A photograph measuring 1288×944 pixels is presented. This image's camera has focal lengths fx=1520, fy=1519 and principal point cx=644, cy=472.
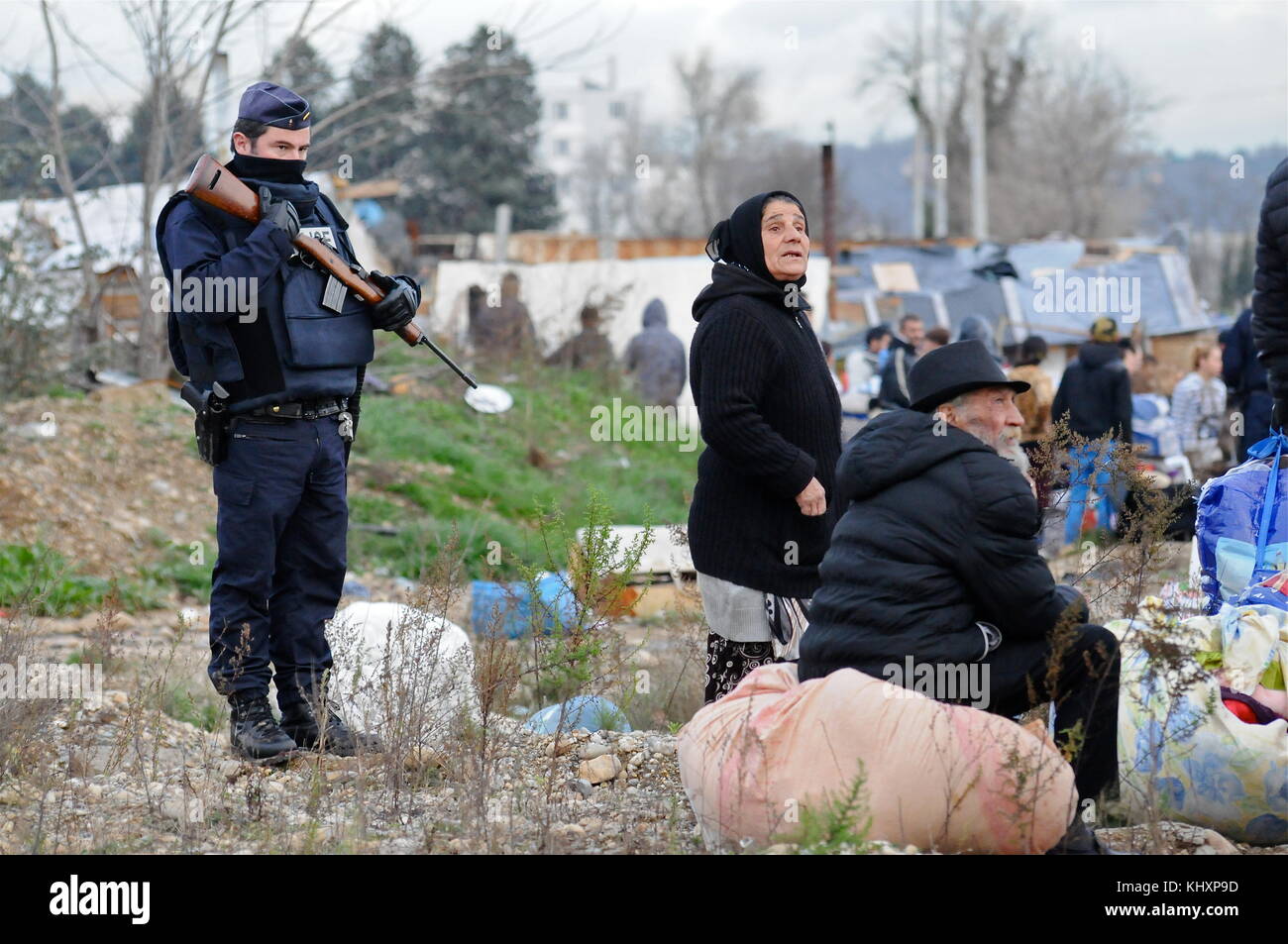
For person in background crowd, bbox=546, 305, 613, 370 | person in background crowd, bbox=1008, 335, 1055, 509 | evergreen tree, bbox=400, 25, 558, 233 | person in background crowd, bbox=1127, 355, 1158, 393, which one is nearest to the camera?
person in background crowd, bbox=1008, 335, 1055, 509

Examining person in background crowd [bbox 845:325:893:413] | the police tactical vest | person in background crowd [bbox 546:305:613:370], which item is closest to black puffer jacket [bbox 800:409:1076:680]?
the police tactical vest

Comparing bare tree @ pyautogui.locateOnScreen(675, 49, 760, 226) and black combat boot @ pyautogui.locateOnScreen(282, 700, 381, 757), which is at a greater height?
bare tree @ pyautogui.locateOnScreen(675, 49, 760, 226)

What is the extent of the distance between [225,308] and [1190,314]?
88.5 feet

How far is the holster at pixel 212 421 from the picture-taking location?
480 cm

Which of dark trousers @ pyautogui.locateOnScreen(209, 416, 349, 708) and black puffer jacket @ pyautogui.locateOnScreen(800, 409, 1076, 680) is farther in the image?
dark trousers @ pyautogui.locateOnScreen(209, 416, 349, 708)

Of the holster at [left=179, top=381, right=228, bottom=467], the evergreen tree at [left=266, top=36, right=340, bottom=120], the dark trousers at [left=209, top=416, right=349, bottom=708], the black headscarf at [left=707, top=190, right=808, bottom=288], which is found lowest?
the dark trousers at [left=209, top=416, right=349, bottom=708]

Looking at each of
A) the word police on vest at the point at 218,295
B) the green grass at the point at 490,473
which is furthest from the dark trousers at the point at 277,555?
the green grass at the point at 490,473

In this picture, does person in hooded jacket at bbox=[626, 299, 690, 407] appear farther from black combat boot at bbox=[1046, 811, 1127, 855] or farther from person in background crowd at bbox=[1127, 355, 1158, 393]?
black combat boot at bbox=[1046, 811, 1127, 855]

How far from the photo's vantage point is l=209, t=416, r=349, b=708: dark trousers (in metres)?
4.80

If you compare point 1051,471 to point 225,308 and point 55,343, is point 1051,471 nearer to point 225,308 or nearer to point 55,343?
point 225,308

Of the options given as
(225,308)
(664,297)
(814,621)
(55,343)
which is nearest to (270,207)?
(225,308)

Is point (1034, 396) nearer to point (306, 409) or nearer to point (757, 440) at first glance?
point (757, 440)

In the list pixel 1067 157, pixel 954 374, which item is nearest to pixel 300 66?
pixel 954 374
